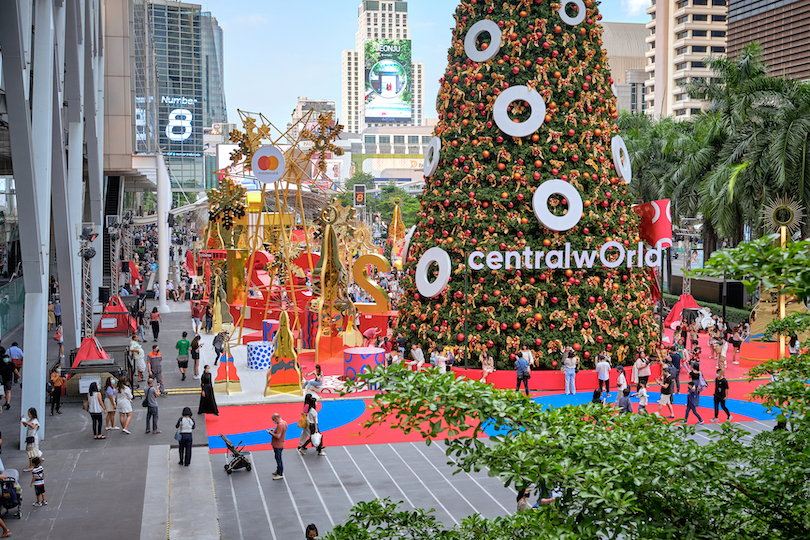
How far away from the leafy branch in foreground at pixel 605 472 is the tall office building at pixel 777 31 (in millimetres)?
55742

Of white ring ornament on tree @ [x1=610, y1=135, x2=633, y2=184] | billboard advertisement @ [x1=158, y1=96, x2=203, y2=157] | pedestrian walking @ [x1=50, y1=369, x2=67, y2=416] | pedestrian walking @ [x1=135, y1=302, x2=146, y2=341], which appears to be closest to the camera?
pedestrian walking @ [x1=50, y1=369, x2=67, y2=416]

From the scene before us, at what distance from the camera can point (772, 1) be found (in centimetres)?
6084

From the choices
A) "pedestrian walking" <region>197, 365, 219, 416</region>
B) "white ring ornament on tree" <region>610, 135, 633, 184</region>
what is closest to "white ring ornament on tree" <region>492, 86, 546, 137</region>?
"white ring ornament on tree" <region>610, 135, 633, 184</region>

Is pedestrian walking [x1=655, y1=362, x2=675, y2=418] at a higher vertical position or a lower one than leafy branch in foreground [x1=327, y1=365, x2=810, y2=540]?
lower

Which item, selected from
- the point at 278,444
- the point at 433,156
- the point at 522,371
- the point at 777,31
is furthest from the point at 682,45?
the point at 278,444

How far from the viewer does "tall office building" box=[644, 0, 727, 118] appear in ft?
308

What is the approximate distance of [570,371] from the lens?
21.8 m

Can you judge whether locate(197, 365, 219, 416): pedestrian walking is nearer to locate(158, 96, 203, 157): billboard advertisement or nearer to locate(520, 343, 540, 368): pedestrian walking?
locate(520, 343, 540, 368): pedestrian walking

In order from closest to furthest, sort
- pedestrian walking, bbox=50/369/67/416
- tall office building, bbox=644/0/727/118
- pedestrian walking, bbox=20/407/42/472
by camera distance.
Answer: pedestrian walking, bbox=20/407/42/472 → pedestrian walking, bbox=50/369/67/416 → tall office building, bbox=644/0/727/118

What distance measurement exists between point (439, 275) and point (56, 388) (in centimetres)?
1086

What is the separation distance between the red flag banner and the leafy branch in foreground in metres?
20.1

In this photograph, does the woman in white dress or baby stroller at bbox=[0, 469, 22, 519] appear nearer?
baby stroller at bbox=[0, 469, 22, 519]

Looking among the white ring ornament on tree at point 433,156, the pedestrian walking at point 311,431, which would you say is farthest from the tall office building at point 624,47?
the pedestrian walking at point 311,431

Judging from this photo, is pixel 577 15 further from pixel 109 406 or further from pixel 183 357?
pixel 109 406
